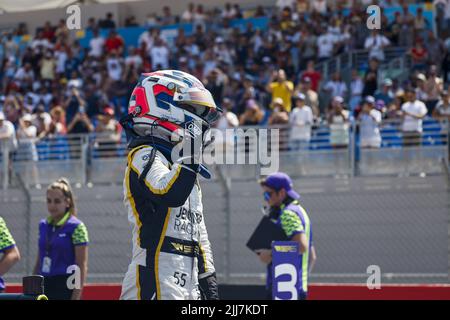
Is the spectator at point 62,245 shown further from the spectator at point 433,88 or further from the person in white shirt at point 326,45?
the person in white shirt at point 326,45

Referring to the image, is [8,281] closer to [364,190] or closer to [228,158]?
[228,158]

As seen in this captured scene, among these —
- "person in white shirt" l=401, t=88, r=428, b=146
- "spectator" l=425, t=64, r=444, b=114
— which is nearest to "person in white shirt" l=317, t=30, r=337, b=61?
"spectator" l=425, t=64, r=444, b=114

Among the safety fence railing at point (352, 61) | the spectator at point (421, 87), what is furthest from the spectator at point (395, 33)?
the spectator at point (421, 87)

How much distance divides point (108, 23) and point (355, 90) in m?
8.39

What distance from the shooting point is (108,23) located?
2231cm

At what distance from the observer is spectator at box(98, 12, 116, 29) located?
22.3 meters

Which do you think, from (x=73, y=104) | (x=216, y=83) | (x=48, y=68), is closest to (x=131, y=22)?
(x=48, y=68)

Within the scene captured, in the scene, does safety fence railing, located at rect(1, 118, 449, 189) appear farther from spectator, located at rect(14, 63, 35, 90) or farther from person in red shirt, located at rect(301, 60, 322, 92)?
spectator, located at rect(14, 63, 35, 90)

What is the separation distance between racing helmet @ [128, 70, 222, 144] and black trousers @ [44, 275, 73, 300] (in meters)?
3.36

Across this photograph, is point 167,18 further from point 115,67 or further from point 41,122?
point 41,122

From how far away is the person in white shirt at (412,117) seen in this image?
1237 centimetres

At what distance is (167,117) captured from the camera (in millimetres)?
4566

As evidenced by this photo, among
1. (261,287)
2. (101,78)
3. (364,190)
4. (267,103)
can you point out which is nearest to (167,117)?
(261,287)

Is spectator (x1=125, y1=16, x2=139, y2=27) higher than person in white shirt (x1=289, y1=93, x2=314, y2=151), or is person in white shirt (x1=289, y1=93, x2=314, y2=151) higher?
spectator (x1=125, y1=16, x2=139, y2=27)
